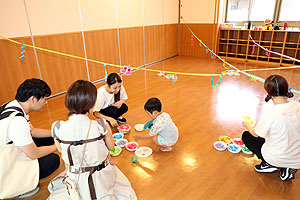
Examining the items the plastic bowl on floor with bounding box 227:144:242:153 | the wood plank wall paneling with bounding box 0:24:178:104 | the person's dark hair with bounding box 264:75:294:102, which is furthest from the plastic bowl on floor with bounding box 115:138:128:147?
the wood plank wall paneling with bounding box 0:24:178:104

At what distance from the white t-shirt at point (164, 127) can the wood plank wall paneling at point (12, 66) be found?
2.70 m

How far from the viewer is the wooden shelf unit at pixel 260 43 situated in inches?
229

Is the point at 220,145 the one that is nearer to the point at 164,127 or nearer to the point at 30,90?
the point at 164,127

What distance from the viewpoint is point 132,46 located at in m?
5.77

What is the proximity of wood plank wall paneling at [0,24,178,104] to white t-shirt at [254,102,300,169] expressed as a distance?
3.64 m

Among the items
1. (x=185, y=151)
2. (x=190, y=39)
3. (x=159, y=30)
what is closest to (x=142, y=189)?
(x=185, y=151)

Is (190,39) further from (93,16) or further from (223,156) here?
(223,156)

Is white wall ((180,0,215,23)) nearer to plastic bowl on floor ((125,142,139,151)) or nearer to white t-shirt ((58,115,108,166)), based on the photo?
plastic bowl on floor ((125,142,139,151))

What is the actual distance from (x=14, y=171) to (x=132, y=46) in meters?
4.66

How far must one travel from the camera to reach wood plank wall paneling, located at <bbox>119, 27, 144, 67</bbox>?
17.9ft

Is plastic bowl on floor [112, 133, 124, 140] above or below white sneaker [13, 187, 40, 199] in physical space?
above

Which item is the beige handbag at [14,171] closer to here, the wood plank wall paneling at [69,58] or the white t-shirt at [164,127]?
the white t-shirt at [164,127]

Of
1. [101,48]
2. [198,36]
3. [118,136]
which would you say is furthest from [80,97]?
[198,36]

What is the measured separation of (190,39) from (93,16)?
3.93m
